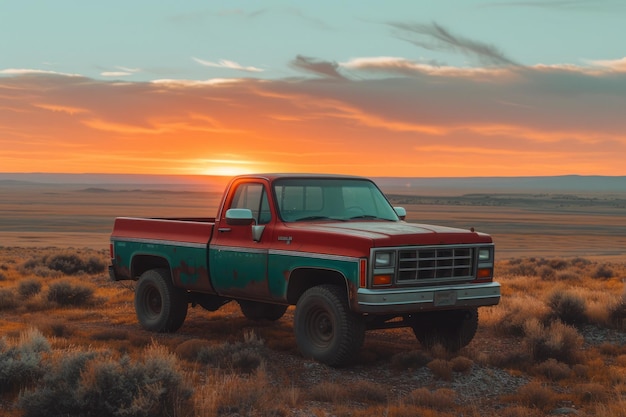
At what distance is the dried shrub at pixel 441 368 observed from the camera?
9508 mm

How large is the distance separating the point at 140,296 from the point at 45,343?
11.6ft

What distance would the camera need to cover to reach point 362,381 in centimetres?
881

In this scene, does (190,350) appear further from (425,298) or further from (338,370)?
(425,298)

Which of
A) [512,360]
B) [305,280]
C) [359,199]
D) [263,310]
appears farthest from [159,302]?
[512,360]

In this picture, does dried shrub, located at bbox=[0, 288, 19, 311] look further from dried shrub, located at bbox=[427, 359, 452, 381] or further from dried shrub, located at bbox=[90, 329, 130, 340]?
dried shrub, located at bbox=[427, 359, 452, 381]

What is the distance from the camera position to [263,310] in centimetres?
1362

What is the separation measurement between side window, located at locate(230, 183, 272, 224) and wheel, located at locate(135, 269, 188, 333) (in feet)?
6.58

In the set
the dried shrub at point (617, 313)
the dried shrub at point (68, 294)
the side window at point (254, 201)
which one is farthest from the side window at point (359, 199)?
the dried shrub at point (68, 294)

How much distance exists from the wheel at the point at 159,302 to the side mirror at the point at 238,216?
247 cm

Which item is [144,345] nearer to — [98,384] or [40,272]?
[98,384]

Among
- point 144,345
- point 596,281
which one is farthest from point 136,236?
point 596,281

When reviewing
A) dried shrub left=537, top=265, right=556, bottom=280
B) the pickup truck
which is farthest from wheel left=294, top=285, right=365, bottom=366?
dried shrub left=537, top=265, right=556, bottom=280

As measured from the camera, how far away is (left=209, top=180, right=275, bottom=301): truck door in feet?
35.3

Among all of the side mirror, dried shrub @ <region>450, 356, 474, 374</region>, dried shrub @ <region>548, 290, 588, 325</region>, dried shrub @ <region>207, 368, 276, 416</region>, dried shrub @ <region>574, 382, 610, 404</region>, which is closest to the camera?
dried shrub @ <region>207, 368, 276, 416</region>
